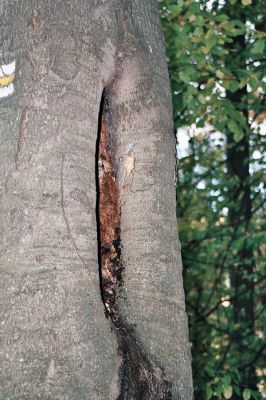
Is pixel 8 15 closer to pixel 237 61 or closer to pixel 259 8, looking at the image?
pixel 237 61

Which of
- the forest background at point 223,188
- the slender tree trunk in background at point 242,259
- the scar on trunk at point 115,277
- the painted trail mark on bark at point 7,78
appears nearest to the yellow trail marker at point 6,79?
the painted trail mark on bark at point 7,78

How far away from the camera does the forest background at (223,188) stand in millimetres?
5039

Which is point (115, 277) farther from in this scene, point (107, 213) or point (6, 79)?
point (6, 79)

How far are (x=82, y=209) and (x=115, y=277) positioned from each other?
350 mm

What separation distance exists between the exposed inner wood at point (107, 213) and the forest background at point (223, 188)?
285cm

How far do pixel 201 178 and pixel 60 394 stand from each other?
22.0ft

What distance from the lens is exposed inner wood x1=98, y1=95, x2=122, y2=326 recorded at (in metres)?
1.75

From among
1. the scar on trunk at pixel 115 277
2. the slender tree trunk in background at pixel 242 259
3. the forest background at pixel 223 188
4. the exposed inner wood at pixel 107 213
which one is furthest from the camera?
the slender tree trunk in background at pixel 242 259

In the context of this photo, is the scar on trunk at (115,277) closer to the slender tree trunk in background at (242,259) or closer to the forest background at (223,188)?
the forest background at (223,188)

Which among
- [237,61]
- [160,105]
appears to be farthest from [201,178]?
[160,105]

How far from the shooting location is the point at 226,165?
8.87 meters

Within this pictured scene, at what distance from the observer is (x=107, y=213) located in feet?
5.95

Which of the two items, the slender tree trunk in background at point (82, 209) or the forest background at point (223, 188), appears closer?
the slender tree trunk in background at point (82, 209)

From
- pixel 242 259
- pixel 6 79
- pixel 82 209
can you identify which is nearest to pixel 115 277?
pixel 82 209
